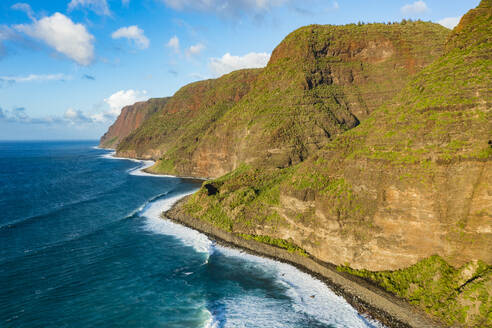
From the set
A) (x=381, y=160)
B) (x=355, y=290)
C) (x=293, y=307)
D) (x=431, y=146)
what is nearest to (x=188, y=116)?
(x=381, y=160)

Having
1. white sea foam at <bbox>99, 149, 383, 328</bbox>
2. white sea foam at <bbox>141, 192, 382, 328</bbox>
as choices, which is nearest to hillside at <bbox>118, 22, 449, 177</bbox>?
white sea foam at <bbox>141, 192, 382, 328</bbox>

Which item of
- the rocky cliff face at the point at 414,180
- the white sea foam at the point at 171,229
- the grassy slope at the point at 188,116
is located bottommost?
the white sea foam at the point at 171,229

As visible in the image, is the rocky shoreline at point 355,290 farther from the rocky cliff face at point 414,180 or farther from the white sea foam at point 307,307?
the rocky cliff face at point 414,180

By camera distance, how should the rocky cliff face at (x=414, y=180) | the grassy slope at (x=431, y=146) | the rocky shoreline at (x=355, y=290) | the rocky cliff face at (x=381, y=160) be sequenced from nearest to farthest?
1. the grassy slope at (x=431, y=146)
2. the rocky shoreline at (x=355, y=290)
3. the rocky cliff face at (x=414, y=180)
4. the rocky cliff face at (x=381, y=160)

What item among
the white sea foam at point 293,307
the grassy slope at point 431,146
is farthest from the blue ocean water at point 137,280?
the grassy slope at point 431,146

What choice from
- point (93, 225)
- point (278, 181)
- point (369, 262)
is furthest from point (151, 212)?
point (369, 262)

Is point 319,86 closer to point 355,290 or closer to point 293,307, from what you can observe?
point 355,290

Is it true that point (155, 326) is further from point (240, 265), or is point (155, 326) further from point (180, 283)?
point (240, 265)
